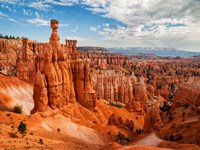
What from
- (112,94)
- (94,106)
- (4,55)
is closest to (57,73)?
(94,106)

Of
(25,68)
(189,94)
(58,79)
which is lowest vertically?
(189,94)

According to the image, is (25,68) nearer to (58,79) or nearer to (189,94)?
(58,79)

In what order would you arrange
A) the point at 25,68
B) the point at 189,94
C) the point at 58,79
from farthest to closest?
the point at 25,68 → the point at 189,94 → the point at 58,79

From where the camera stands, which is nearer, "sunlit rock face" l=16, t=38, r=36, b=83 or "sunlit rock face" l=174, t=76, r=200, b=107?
"sunlit rock face" l=174, t=76, r=200, b=107

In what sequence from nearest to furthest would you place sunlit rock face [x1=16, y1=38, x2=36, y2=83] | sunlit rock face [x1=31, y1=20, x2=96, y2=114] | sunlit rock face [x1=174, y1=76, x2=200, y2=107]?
sunlit rock face [x1=31, y1=20, x2=96, y2=114]
sunlit rock face [x1=174, y1=76, x2=200, y2=107]
sunlit rock face [x1=16, y1=38, x2=36, y2=83]

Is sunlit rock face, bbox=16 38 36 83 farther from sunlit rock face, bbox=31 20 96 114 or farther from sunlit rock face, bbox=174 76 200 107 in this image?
sunlit rock face, bbox=174 76 200 107

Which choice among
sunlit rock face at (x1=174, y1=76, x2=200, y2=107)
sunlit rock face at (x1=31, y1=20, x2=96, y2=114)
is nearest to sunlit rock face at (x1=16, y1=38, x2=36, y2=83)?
sunlit rock face at (x1=31, y1=20, x2=96, y2=114)

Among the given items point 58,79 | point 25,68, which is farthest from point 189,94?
point 25,68

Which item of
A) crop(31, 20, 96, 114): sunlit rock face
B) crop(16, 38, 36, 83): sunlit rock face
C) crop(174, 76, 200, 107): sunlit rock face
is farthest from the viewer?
crop(16, 38, 36, 83): sunlit rock face

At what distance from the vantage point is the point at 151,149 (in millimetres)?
23234

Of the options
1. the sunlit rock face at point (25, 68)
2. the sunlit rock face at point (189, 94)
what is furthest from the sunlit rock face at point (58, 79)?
the sunlit rock face at point (189, 94)

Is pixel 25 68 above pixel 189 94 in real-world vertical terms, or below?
above

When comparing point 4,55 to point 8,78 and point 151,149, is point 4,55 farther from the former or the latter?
point 151,149

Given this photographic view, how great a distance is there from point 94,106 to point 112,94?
32034mm
